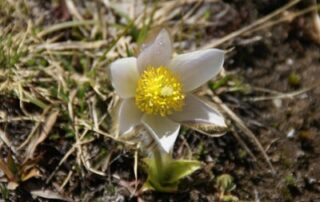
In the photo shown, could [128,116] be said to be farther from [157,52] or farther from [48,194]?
[48,194]

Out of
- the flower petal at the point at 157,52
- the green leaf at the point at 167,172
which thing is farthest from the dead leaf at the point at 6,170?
the flower petal at the point at 157,52

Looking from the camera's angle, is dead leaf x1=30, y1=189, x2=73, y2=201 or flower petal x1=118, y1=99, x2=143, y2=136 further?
dead leaf x1=30, y1=189, x2=73, y2=201

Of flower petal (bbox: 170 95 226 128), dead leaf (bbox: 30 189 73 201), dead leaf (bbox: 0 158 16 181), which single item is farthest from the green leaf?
dead leaf (bbox: 0 158 16 181)

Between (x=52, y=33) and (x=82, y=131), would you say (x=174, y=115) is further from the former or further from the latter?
(x=52, y=33)

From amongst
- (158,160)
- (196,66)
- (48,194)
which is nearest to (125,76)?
(196,66)

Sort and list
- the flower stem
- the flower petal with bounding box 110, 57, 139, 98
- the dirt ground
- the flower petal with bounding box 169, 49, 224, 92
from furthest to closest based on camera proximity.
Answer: the dirt ground < the flower stem < the flower petal with bounding box 169, 49, 224, 92 < the flower petal with bounding box 110, 57, 139, 98

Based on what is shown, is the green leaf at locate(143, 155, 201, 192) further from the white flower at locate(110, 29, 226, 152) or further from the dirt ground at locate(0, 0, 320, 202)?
the white flower at locate(110, 29, 226, 152)

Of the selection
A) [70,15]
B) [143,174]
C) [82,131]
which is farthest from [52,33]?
[143,174]

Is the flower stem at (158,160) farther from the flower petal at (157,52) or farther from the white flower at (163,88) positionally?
the flower petal at (157,52)
